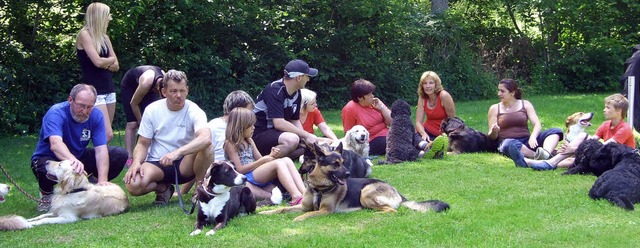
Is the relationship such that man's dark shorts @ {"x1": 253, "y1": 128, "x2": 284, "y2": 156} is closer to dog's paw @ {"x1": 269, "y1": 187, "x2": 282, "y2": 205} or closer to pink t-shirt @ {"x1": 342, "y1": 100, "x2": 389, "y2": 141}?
dog's paw @ {"x1": 269, "y1": 187, "x2": 282, "y2": 205}

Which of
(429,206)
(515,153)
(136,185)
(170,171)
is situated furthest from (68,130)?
(515,153)

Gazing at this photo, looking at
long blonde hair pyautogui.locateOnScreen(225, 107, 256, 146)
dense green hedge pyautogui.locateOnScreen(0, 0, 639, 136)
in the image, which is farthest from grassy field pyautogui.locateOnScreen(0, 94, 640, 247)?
dense green hedge pyautogui.locateOnScreen(0, 0, 639, 136)

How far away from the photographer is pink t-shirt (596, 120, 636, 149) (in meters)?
7.58

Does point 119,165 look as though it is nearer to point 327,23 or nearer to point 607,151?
point 607,151

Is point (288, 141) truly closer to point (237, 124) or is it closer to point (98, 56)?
point (237, 124)

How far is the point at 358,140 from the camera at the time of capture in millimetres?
8453

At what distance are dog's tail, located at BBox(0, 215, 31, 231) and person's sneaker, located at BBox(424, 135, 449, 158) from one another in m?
4.60

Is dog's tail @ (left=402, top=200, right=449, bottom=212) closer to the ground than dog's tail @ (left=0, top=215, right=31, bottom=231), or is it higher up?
closer to the ground

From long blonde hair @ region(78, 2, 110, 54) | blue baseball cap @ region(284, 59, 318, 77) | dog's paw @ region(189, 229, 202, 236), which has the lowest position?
dog's paw @ region(189, 229, 202, 236)

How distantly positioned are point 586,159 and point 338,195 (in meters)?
2.85

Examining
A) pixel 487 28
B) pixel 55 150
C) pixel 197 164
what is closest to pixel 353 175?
pixel 197 164

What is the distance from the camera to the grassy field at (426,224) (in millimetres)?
5004

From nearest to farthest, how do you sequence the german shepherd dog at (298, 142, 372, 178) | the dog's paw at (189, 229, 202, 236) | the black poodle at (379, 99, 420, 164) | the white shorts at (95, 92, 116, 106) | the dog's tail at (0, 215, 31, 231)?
the dog's paw at (189, 229, 202, 236), the dog's tail at (0, 215, 31, 231), the german shepherd dog at (298, 142, 372, 178), the white shorts at (95, 92, 116, 106), the black poodle at (379, 99, 420, 164)

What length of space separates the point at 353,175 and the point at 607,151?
7.92 ft
